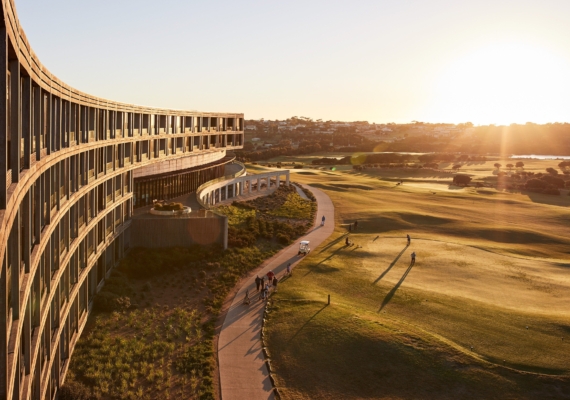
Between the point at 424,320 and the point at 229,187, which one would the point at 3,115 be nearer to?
the point at 424,320

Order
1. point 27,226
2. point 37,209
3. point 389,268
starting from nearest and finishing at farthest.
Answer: point 27,226 → point 37,209 → point 389,268

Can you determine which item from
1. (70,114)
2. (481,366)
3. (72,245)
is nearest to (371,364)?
(481,366)

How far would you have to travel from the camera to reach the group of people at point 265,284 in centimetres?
3606

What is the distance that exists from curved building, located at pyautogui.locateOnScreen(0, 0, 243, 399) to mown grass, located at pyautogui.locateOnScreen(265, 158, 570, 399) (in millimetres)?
10310

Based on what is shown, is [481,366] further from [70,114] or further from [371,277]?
[70,114]

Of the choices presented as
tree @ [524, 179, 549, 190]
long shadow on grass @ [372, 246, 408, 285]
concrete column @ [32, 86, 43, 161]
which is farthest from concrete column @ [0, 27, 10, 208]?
tree @ [524, 179, 549, 190]

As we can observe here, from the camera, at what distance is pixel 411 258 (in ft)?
159

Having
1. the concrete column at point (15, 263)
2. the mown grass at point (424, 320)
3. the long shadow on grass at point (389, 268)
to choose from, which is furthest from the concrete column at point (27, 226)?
the long shadow on grass at point (389, 268)

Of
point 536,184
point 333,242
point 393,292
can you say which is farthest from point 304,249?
point 536,184

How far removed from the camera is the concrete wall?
1732 inches

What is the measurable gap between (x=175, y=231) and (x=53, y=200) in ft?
73.3

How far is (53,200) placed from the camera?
2228cm

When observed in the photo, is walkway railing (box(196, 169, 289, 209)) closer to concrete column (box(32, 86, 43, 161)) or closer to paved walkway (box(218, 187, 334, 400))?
paved walkway (box(218, 187, 334, 400))

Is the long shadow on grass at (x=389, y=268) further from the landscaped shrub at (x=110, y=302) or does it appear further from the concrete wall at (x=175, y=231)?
the landscaped shrub at (x=110, y=302)
